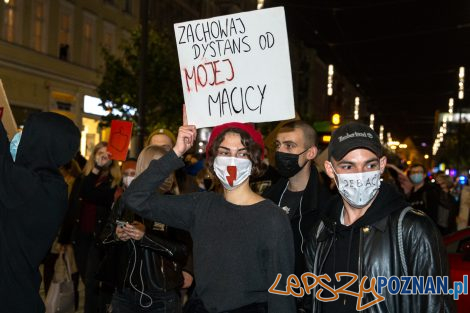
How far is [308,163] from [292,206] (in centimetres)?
39

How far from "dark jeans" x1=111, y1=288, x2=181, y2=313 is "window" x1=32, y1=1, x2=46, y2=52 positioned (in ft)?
75.7

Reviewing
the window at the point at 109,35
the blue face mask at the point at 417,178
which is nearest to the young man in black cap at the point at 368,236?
the blue face mask at the point at 417,178

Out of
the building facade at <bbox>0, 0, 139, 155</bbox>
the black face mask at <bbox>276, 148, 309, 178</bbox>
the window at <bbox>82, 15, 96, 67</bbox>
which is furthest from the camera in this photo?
the window at <bbox>82, 15, 96, 67</bbox>

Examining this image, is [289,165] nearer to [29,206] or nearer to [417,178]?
[29,206]

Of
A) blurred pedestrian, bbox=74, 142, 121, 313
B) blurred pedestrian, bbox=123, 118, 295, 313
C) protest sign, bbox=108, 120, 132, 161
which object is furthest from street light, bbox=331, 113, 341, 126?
blurred pedestrian, bbox=123, 118, 295, 313

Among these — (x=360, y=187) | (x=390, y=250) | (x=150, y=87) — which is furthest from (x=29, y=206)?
(x=150, y=87)

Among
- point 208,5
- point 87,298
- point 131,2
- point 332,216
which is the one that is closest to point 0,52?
point 131,2

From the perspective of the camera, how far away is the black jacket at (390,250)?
138 inches

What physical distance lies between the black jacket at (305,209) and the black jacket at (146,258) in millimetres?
816

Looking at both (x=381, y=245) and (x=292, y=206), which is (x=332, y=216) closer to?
(x=381, y=245)

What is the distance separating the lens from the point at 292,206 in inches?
207

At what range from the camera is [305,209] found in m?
5.11

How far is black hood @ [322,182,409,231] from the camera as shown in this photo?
12.1 ft

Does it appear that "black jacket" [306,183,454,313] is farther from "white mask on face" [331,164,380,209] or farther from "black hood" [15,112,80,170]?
"black hood" [15,112,80,170]
